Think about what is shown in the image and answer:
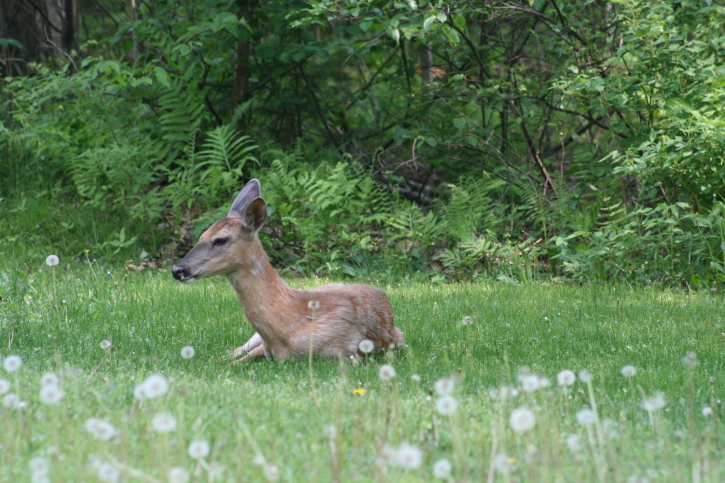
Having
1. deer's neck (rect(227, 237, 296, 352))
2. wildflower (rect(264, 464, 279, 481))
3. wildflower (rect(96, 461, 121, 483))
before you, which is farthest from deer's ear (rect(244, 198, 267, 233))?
wildflower (rect(96, 461, 121, 483))

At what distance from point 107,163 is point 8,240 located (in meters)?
1.62

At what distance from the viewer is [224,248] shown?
562cm

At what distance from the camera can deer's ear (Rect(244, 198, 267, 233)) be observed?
5.73 m

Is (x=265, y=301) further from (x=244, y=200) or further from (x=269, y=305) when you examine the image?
(x=244, y=200)

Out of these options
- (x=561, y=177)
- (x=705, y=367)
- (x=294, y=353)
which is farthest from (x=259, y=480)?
(x=561, y=177)

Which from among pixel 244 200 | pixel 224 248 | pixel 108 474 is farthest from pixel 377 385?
pixel 108 474

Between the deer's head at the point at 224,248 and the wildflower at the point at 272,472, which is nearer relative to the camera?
the wildflower at the point at 272,472

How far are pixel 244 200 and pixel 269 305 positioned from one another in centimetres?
95

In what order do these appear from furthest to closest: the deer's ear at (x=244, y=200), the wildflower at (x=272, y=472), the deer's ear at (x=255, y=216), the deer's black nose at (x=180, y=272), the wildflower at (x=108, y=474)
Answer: the deer's ear at (x=244, y=200) < the deer's ear at (x=255, y=216) < the deer's black nose at (x=180, y=272) < the wildflower at (x=272, y=472) < the wildflower at (x=108, y=474)

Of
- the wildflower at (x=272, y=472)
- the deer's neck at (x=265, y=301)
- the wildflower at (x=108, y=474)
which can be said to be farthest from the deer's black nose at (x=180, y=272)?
the wildflower at (x=108, y=474)

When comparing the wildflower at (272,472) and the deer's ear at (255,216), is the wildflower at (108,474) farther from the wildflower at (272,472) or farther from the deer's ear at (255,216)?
the deer's ear at (255,216)

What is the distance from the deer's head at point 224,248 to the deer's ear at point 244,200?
2.7 inches

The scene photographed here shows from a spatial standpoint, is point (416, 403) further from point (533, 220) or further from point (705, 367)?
point (533, 220)

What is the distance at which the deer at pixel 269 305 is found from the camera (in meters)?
5.55
